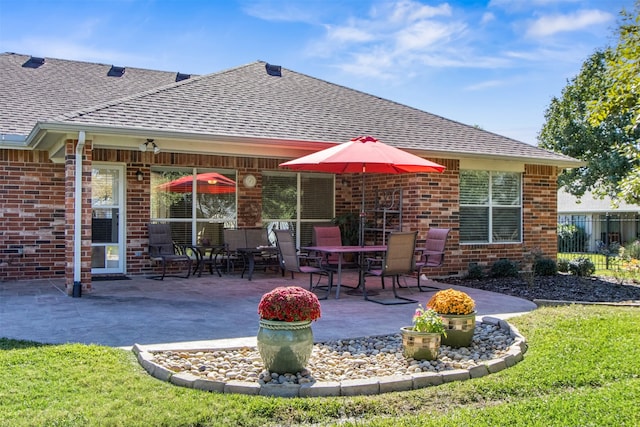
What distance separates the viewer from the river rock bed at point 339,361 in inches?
185

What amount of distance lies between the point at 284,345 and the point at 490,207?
8.66m

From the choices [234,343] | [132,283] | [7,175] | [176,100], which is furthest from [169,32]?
[234,343]

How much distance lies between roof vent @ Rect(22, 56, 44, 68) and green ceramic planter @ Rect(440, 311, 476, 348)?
1294 cm

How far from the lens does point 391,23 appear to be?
1198 cm

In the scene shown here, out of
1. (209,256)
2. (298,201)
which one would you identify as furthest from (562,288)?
(209,256)

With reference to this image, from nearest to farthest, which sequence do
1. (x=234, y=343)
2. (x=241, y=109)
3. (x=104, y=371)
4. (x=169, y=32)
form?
(x=104, y=371) → (x=234, y=343) → (x=241, y=109) → (x=169, y=32)

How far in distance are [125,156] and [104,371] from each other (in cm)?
741

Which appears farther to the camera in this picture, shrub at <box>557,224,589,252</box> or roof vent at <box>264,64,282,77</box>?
shrub at <box>557,224,589,252</box>

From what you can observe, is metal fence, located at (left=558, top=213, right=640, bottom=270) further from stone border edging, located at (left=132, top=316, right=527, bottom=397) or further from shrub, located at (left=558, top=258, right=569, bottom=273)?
stone border edging, located at (left=132, top=316, right=527, bottom=397)

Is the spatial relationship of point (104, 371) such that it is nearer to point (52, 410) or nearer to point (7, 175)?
point (52, 410)

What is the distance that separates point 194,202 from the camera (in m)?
12.1

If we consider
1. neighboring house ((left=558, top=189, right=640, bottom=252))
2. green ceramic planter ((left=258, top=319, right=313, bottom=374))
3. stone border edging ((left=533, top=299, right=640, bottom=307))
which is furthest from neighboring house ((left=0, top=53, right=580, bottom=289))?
neighboring house ((left=558, top=189, right=640, bottom=252))

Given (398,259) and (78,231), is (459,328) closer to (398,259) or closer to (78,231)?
(398,259)

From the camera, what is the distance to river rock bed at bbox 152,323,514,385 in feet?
15.4
